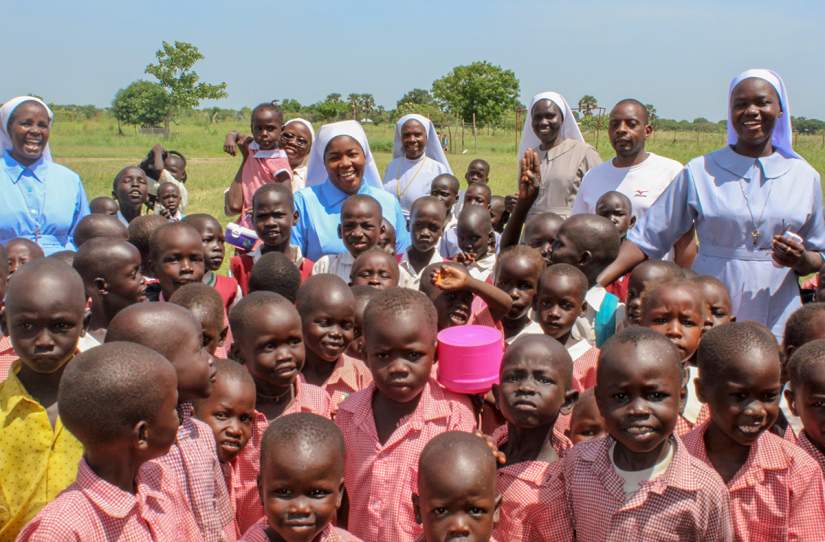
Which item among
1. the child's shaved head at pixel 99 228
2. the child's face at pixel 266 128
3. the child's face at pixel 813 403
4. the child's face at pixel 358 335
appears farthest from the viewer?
the child's face at pixel 266 128

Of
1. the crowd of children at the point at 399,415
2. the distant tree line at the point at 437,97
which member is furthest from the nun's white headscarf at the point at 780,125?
the distant tree line at the point at 437,97

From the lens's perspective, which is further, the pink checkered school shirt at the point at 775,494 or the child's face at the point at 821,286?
the child's face at the point at 821,286

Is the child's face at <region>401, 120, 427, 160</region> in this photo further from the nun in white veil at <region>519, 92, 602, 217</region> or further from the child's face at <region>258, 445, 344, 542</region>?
the child's face at <region>258, 445, 344, 542</region>

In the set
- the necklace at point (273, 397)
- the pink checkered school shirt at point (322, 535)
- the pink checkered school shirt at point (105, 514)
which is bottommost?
the pink checkered school shirt at point (322, 535)

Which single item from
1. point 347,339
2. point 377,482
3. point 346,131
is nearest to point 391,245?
point 346,131

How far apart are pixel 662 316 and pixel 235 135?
4.82m

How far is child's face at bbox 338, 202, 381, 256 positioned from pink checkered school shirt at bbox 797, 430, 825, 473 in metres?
2.67

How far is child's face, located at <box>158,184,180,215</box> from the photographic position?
7.96 m

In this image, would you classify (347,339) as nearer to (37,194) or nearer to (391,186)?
(37,194)

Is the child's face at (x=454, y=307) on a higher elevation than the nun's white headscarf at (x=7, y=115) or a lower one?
lower

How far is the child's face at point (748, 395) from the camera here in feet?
8.58

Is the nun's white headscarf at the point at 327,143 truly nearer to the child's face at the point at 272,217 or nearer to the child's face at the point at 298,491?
the child's face at the point at 272,217

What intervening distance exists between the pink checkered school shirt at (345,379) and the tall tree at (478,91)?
33664mm

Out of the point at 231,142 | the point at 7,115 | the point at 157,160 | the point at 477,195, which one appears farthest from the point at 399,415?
the point at 157,160
